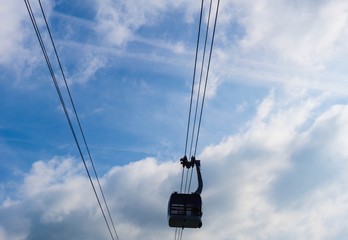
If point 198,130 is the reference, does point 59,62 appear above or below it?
below

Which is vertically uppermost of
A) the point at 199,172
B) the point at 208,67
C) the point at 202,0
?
the point at 199,172

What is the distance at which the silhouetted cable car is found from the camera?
24.9 m

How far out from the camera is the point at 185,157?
27.0 m

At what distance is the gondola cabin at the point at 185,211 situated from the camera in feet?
81.7

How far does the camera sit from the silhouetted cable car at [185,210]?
24906 mm

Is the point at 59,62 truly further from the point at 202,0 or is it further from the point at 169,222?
the point at 169,222

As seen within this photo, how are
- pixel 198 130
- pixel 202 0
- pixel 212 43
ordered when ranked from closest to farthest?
pixel 202 0 < pixel 212 43 < pixel 198 130

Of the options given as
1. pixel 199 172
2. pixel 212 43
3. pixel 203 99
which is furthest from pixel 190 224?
pixel 212 43

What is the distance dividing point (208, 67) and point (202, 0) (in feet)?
13.9

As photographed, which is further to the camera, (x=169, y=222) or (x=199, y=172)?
(x=199, y=172)

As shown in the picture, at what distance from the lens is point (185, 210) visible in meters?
25.0

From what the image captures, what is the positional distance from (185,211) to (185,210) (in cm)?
5

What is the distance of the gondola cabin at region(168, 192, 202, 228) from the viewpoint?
981 inches

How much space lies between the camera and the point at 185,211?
2502 cm
